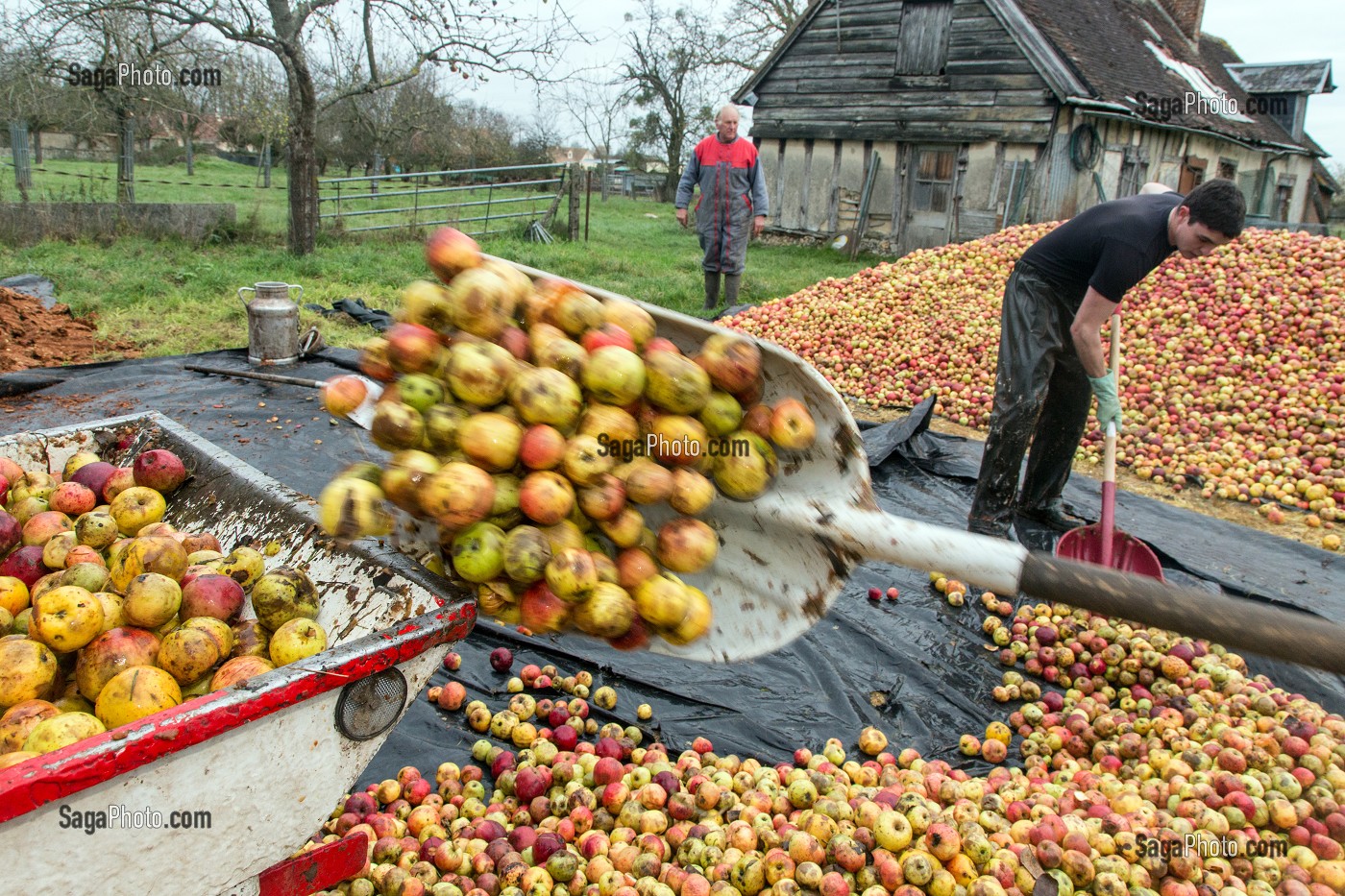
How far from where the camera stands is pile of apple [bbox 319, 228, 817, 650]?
84.9 inches

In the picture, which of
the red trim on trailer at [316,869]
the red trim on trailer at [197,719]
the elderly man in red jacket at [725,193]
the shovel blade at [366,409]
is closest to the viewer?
the red trim on trailer at [197,719]

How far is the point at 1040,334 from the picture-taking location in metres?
5.04

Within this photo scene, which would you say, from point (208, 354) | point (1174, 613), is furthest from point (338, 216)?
point (1174, 613)

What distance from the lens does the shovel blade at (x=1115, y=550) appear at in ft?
14.5

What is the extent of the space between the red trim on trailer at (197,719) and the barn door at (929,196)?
57.1 ft

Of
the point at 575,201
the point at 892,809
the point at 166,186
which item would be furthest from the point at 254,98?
the point at 892,809

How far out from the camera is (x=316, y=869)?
2.24 m

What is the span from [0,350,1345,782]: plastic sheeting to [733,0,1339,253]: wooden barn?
1233 cm

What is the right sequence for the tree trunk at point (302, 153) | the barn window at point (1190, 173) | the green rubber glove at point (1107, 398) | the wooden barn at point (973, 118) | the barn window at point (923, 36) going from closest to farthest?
the green rubber glove at point (1107, 398) < the tree trunk at point (302, 153) < the wooden barn at point (973, 118) < the barn window at point (923, 36) < the barn window at point (1190, 173)

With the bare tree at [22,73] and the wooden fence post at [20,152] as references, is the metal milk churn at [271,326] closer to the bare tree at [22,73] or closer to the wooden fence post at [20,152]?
the bare tree at [22,73]

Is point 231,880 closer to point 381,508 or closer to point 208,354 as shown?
point 381,508
